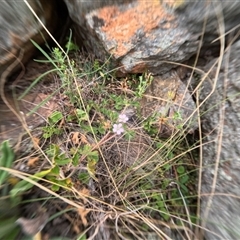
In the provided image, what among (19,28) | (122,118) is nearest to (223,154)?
(122,118)

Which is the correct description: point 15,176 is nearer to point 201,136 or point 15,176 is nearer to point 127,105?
point 127,105

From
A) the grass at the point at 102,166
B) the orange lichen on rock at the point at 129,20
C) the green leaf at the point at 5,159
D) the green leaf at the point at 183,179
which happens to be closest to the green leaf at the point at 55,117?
the grass at the point at 102,166

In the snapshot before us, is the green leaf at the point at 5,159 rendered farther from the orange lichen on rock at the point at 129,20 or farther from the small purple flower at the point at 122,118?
the orange lichen on rock at the point at 129,20

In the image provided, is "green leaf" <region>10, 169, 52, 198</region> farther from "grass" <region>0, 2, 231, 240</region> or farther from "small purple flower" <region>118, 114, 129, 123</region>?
"small purple flower" <region>118, 114, 129, 123</region>

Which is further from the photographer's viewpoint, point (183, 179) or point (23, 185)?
point (183, 179)

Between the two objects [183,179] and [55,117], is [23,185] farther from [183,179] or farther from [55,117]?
[183,179]
